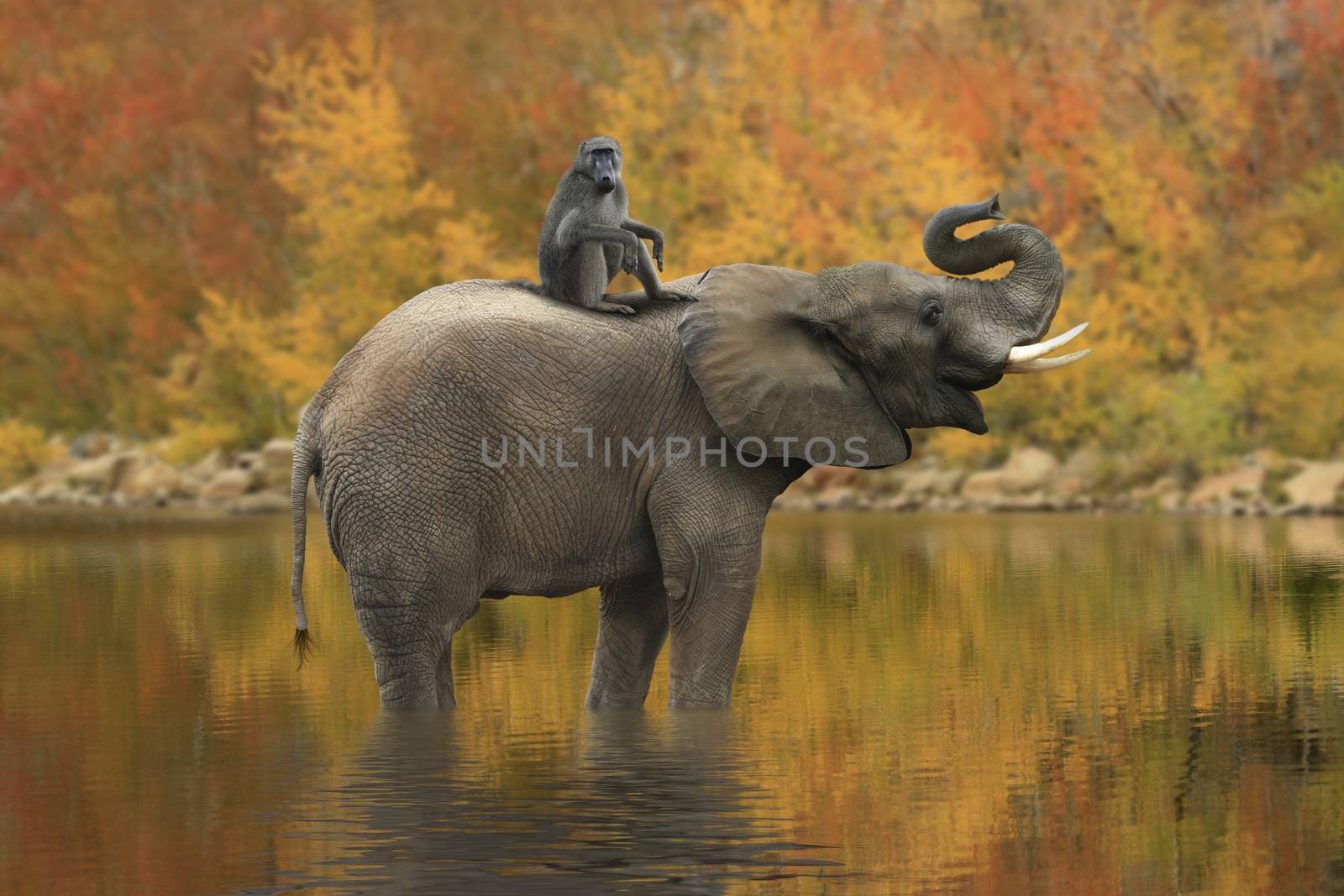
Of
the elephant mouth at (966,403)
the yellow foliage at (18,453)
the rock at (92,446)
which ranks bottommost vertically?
the elephant mouth at (966,403)

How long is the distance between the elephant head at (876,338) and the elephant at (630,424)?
0.04ft

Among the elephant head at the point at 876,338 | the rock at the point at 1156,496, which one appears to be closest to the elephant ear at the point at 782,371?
the elephant head at the point at 876,338

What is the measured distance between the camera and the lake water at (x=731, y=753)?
23.3 feet

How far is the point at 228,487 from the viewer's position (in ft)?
116

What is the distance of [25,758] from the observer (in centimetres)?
938

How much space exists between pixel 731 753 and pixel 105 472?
30.4m

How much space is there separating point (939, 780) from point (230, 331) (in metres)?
34.6

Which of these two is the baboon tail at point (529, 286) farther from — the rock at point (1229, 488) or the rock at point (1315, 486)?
the rock at point (1229, 488)

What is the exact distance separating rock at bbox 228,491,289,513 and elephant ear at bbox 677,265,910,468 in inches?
910

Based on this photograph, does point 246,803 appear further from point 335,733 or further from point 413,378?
point 413,378

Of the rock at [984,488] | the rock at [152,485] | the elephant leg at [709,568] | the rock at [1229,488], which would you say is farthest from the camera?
the rock at [152,485]

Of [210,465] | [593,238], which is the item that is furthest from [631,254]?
[210,465]

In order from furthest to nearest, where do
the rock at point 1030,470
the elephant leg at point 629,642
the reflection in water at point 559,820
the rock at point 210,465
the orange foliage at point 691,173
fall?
the rock at point 210,465
the orange foliage at point 691,173
the rock at point 1030,470
the elephant leg at point 629,642
the reflection in water at point 559,820

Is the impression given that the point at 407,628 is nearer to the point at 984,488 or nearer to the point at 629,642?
the point at 629,642
